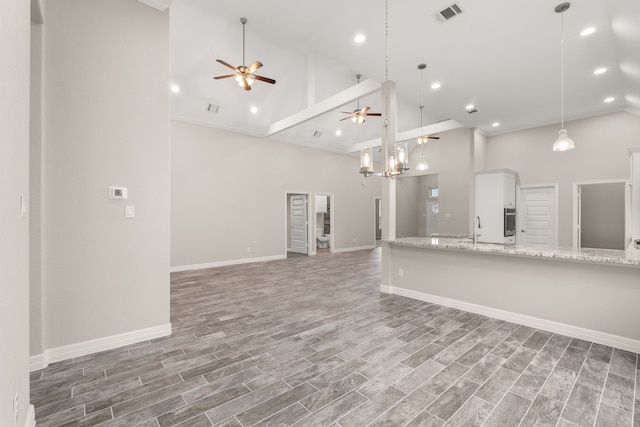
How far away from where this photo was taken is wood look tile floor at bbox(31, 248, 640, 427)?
184 cm

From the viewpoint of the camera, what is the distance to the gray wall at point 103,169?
252 cm

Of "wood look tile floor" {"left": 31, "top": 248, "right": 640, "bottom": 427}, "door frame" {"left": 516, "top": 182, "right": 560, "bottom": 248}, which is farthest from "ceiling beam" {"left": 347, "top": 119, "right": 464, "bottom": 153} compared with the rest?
"wood look tile floor" {"left": 31, "top": 248, "right": 640, "bottom": 427}

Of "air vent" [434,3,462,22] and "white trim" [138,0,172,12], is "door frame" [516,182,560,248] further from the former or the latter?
"white trim" [138,0,172,12]

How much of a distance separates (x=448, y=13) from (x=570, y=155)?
5794mm

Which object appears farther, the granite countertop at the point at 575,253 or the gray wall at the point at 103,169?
the granite countertop at the point at 575,253

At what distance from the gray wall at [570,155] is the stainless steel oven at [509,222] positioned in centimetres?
94

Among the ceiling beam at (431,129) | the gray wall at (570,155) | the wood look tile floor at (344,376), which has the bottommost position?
the wood look tile floor at (344,376)

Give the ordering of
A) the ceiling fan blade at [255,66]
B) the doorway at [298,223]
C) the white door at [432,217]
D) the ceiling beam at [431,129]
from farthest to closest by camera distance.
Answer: the white door at [432,217] → the doorway at [298,223] → the ceiling beam at [431,129] → the ceiling fan blade at [255,66]

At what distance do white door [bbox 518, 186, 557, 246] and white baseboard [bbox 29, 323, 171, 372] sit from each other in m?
8.25

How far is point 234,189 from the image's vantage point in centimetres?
730
